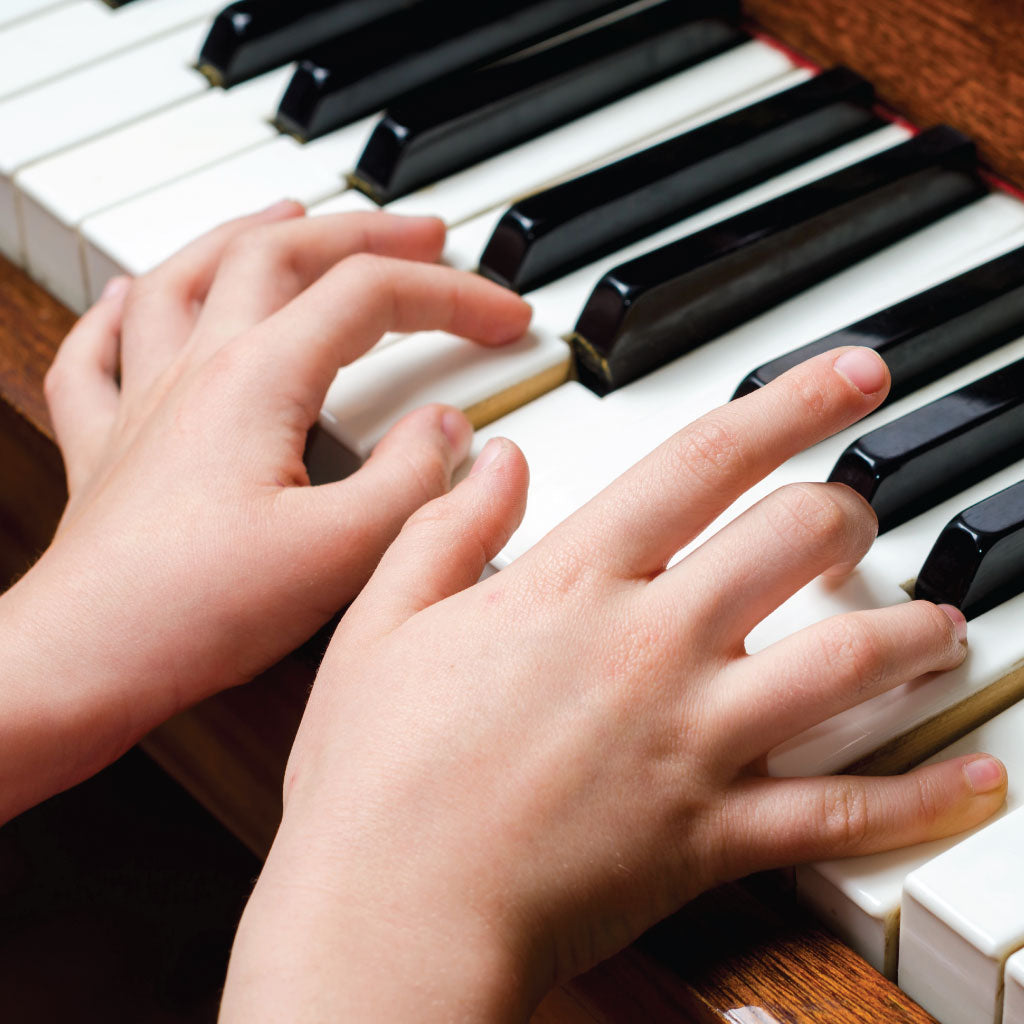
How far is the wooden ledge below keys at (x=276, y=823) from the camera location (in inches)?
30.6

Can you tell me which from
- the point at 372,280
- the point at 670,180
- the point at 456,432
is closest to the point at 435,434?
the point at 456,432

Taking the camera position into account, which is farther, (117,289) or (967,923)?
(117,289)

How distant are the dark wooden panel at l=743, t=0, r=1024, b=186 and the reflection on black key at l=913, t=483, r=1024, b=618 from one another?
0.40 meters

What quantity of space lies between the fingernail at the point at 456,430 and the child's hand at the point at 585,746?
6.3 inches

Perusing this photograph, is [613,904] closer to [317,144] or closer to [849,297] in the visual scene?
[849,297]

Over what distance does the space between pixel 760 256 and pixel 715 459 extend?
33cm

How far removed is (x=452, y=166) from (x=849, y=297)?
36cm

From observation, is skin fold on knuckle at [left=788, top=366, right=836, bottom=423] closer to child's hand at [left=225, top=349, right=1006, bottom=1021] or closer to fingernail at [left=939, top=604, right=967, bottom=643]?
child's hand at [left=225, top=349, right=1006, bottom=1021]

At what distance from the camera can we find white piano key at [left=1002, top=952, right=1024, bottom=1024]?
710 millimetres

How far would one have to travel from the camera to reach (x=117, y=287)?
1195 mm

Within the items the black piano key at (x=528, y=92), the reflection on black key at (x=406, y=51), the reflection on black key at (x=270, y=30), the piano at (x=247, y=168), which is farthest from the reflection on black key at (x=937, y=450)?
the reflection on black key at (x=270, y=30)

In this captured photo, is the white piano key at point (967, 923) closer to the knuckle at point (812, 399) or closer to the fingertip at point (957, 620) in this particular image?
the fingertip at point (957, 620)

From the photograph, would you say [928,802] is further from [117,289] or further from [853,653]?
[117,289]

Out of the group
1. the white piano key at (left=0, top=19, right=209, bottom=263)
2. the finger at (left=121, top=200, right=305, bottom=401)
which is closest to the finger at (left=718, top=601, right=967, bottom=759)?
the finger at (left=121, top=200, right=305, bottom=401)
